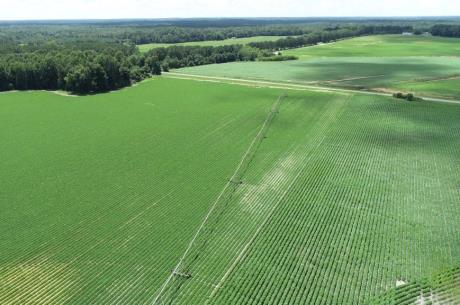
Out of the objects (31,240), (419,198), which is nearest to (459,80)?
(419,198)

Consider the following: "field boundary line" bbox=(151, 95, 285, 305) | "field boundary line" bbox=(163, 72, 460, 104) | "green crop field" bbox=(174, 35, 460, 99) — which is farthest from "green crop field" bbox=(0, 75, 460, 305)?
"green crop field" bbox=(174, 35, 460, 99)

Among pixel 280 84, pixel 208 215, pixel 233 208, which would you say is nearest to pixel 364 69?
pixel 280 84

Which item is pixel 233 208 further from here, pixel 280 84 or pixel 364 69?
pixel 364 69

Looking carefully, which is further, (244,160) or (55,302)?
(244,160)

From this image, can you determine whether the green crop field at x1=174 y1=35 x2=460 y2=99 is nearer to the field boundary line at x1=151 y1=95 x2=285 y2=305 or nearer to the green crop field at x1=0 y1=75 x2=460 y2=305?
the green crop field at x1=0 y1=75 x2=460 y2=305

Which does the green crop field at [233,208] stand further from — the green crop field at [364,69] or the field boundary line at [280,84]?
the green crop field at [364,69]

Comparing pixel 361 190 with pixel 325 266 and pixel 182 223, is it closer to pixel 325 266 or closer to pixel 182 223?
pixel 325 266
